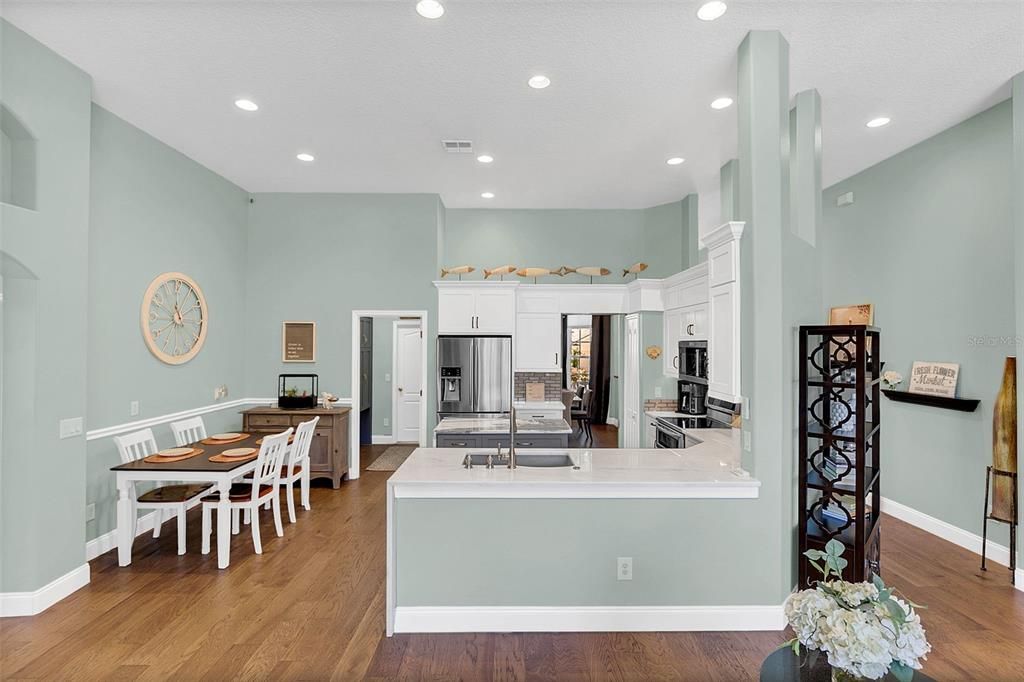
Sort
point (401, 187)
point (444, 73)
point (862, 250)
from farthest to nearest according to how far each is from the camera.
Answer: point (401, 187)
point (862, 250)
point (444, 73)

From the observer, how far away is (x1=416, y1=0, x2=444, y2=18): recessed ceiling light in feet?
8.71

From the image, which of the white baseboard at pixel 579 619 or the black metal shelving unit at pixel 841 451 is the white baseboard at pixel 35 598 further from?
the black metal shelving unit at pixel 841 451

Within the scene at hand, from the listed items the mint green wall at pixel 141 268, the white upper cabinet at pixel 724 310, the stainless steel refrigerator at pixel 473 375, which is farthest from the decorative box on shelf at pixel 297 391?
the white upper cabinet at pixel 724 310

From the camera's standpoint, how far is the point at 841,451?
9.12ft

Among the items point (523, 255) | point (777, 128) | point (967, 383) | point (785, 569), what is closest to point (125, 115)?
point (523, 255)

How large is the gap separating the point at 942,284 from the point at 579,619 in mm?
3892

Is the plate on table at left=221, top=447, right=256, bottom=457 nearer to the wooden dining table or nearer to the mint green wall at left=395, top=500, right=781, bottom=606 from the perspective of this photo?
the wooden dining table

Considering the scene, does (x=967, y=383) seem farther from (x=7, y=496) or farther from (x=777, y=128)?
(x=7, y=496)

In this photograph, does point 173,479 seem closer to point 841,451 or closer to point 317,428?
point 317,428

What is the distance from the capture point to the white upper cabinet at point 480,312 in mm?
6012

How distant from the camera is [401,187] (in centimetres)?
584

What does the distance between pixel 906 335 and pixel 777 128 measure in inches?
109

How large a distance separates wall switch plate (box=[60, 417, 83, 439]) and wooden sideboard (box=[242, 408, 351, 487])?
227 centimetres

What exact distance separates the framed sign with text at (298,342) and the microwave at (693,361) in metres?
4.06
